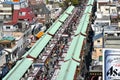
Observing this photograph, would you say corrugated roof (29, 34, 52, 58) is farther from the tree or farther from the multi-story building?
the tree

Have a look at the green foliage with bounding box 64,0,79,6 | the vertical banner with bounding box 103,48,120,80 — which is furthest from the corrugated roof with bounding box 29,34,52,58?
the green foliage with bounding box 64,0,79,6

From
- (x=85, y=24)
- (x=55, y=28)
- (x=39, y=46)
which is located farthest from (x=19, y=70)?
(x=85, y=24)

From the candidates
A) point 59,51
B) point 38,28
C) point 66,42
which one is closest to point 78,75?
point 59,51

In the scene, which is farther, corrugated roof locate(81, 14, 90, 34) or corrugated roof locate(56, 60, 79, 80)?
corrugated roof locate(81, 14, 90, 34)

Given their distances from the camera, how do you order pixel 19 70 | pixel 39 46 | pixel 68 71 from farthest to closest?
pixel 39 46 → pixel 19 70 → pixel 68 71

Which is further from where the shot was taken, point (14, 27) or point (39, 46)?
point (14, 27)

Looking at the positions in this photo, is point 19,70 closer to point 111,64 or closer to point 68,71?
point 68,71

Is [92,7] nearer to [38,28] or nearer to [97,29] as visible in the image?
[38,28]
